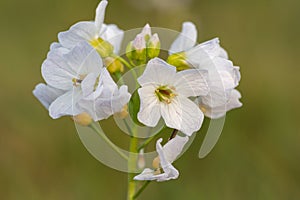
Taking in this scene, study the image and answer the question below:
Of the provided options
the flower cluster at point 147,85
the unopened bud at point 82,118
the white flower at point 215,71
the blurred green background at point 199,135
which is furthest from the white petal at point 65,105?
the blurred green background at point 199,135

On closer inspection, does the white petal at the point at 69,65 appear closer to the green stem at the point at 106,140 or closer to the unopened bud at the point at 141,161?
the green stem at the point at 106,140

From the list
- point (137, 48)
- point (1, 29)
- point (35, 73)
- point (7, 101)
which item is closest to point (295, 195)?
point (137, 48)

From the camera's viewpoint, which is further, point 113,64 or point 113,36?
point 113,36

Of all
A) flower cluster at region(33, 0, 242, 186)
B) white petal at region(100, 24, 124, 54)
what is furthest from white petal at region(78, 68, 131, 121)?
white petal at region(100, 24, 124, 54)

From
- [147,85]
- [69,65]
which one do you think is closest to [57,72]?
[69,65]

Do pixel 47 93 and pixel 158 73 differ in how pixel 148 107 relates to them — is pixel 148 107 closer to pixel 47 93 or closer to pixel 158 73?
pixel 158 73

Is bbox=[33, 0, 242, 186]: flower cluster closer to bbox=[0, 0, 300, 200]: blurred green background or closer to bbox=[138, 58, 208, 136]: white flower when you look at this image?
bbox=[138, 58, 208, 136]: white flower

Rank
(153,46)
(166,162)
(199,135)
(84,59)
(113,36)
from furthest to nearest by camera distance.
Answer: (199,135)
(113,36)
(153,46)
(84,59)
(166,162)
